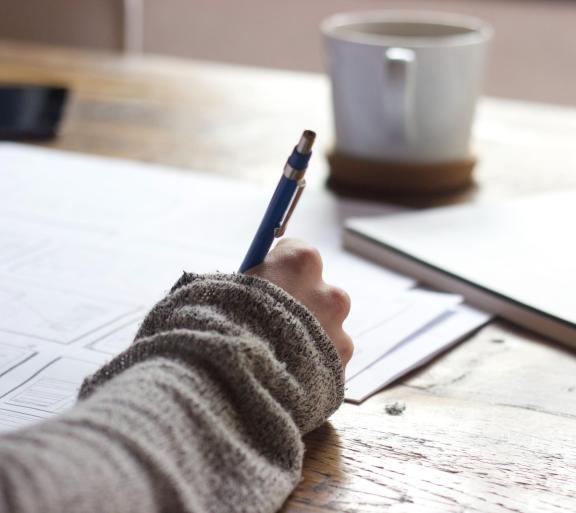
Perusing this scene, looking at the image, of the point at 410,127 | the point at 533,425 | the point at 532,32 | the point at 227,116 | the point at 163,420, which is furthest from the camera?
the point at 532,32

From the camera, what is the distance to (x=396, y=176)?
843mm

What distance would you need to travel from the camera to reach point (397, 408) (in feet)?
1.53

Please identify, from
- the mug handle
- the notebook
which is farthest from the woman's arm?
the mug handle

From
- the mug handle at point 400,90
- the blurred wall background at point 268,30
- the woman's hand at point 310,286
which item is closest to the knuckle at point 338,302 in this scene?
the woman's hand at point 310,286

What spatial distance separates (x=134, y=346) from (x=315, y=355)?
0.27ft

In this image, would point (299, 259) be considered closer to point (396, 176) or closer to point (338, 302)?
point (338, 302)

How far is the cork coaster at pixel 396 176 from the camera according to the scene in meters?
0.84

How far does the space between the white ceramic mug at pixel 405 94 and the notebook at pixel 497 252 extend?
0.10 metres

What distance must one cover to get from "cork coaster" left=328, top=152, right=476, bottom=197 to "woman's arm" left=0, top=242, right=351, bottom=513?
0.38 metres

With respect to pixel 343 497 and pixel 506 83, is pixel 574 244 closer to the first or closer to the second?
pixel 343 497

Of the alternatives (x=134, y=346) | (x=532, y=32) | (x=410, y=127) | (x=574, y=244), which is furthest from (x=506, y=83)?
(x=134, y=346)

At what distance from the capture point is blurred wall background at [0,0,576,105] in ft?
5.56

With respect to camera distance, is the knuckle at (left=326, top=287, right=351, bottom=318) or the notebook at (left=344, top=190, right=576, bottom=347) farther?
the notebook at (left=344, top=190, right=576, bottom=347)

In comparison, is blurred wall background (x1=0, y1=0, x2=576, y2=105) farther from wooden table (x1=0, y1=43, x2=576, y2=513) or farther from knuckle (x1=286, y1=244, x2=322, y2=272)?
knuckle (x1=286, y1=244, x2=322, y2=272)
